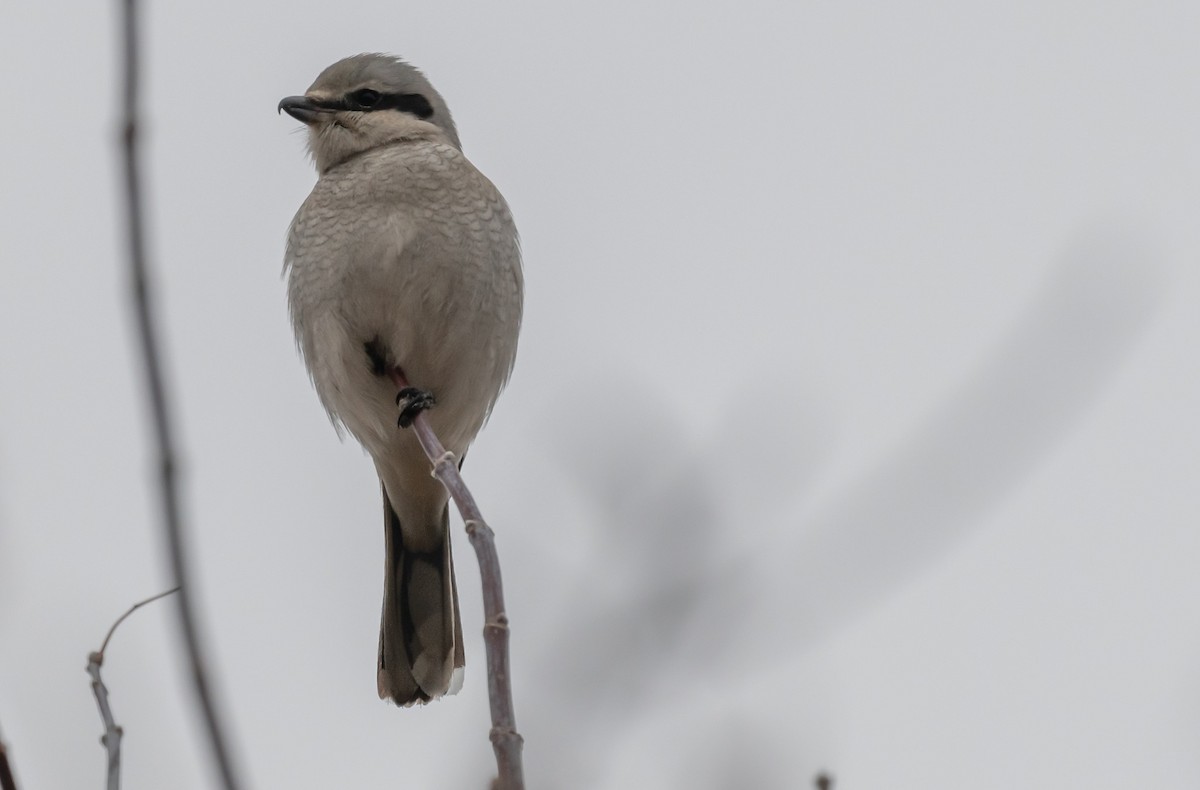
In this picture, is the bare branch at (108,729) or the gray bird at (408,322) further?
the gray bird at (408,322)

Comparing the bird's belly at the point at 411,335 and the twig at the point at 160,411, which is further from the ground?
the bird's belly at the point at 411,335

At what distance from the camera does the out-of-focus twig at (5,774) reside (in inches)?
65.9

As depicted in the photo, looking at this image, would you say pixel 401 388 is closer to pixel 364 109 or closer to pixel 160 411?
pixel 364 109

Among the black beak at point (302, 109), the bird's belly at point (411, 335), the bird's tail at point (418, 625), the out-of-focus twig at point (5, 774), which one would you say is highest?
the black beak at point (302, 109)

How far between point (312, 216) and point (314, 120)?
23.8 inches

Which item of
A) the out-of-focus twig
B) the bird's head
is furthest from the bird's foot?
the out-of-focus twig

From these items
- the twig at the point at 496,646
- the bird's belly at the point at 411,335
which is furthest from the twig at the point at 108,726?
the bird's belly at the point at 411,335

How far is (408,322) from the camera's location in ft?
14.5

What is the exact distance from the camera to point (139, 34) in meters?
1.59

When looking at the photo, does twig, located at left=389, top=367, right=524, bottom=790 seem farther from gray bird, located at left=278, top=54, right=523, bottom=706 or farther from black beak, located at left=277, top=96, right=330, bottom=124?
black beak, located at left=277, top=96, right=330, bottom=124

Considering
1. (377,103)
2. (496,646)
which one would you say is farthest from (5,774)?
(377,103)

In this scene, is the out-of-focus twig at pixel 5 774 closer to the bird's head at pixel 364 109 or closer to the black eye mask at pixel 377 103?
the bird's head at pixel 364 109

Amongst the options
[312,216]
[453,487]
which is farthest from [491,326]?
[453,487]

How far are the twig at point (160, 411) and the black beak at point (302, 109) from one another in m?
3.60
